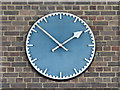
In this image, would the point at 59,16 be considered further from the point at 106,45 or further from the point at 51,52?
the point at 106,45

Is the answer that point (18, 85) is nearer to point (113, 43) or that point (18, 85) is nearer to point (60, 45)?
point (60, 45)

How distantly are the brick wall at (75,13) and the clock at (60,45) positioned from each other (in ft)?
0.42

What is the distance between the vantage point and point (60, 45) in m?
4.65

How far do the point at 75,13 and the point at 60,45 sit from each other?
0.64 m

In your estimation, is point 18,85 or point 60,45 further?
point 18,85

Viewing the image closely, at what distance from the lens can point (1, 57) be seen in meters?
4.82

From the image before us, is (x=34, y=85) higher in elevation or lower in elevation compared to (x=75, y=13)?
lower

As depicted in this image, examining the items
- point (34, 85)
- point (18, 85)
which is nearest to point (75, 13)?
point (34, 85)

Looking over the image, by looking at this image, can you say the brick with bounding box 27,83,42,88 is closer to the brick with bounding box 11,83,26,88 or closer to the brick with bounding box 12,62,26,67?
the brick with bounding box 11,83,26,88

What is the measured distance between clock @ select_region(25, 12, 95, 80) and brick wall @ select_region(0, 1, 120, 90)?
0.42ft

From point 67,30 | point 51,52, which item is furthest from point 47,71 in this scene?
point 67,30

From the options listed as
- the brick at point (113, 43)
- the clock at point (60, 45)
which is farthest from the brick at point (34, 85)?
the brick at point (113, 43)

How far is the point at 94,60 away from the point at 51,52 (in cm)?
75

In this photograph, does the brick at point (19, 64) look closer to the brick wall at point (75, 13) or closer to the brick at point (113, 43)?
the brick wall at point (75, 13)
